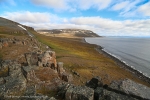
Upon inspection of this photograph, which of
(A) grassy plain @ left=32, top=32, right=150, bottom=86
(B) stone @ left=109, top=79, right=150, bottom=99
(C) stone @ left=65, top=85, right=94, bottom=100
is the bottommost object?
(A) grassy plain @ left=32, top=32, right=150, bottom=86

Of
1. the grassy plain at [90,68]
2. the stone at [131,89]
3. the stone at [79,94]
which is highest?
the stone at [131,89]

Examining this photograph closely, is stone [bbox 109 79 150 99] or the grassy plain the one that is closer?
stone [bbox 109 79 150 99]

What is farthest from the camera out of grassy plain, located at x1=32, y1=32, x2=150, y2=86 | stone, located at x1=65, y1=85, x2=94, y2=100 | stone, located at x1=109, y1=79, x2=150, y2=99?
grassy plain, located at x1=32, y1=32, x2=150, y2=86

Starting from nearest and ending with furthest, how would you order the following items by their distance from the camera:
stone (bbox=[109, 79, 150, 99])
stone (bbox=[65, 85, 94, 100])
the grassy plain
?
stone (bbox=[65, 85, 94, 100])
stone (bbox=[109, 79, 150, 99])
the grassy plain

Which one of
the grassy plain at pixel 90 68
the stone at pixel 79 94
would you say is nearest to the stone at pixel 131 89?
the stone at pixel 79 94

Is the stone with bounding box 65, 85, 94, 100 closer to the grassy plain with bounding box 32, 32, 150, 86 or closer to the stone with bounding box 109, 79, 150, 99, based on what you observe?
the stone with bounding box 109, 79, 150, 99

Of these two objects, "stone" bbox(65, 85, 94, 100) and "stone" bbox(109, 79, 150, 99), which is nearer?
"stone" bbox(65, 85, 94, 100)

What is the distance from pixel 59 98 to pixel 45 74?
291 inches

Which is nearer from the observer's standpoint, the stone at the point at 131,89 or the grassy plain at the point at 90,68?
the stone at the point at 131,89

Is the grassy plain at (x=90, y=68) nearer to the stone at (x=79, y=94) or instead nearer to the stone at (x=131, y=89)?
the stone at (x=131, y=89)

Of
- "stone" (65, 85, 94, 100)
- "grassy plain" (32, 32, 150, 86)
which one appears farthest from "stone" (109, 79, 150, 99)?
"grassy plain" (32, 32, 150, 86)

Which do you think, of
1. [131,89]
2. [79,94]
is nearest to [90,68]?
[131,89]

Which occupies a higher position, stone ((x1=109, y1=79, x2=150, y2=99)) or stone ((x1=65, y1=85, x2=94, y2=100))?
stone ((x1=109, y1=79, x2=150, y2=99))

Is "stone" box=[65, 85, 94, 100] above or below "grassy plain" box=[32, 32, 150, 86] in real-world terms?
above
